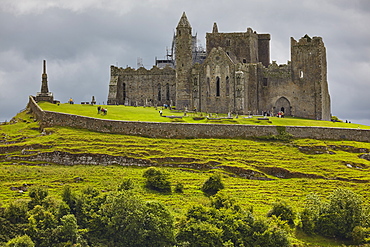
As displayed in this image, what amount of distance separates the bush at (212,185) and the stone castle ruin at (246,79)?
38985mm

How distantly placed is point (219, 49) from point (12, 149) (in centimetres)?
4728

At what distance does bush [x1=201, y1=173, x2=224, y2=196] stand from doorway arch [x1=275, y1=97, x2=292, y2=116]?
4638 centimetres

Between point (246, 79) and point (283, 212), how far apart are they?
178 ft

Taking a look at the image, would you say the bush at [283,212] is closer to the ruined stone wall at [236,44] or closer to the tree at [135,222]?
the tree at [135,222]

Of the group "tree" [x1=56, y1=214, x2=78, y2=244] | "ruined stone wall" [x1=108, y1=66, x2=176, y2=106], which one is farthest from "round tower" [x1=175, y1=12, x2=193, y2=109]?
"tree" [x1=56, y1=214, x2=78, y2=244]

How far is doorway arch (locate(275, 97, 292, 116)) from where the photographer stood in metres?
124

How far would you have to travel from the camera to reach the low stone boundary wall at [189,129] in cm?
9825

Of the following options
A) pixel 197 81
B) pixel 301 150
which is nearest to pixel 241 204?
pixel 301 150

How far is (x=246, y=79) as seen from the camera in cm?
12388

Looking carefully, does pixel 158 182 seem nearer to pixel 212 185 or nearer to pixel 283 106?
pixel 212 185

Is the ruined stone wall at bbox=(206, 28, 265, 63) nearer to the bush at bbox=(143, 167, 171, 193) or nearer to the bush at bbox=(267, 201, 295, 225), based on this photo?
Result: the bush at bbox=(143, 167, 171, 193)

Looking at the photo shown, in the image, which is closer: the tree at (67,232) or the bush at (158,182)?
the tree at (67,232)

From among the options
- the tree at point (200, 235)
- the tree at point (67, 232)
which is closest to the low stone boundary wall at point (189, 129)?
the tree at point (200, 235)

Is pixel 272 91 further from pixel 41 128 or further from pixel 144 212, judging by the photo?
pixel 144 212
